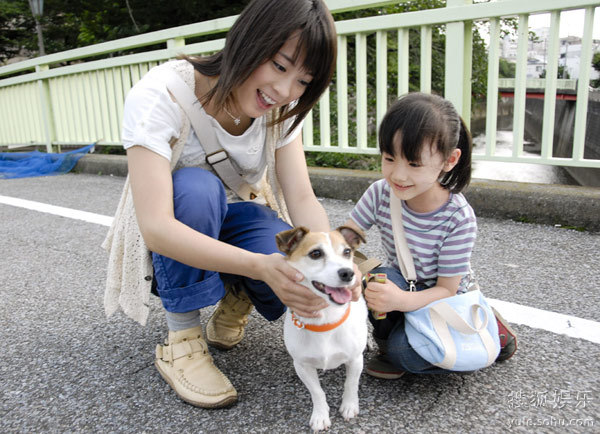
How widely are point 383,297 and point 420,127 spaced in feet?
1.72

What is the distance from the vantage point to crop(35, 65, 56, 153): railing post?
6.50 m

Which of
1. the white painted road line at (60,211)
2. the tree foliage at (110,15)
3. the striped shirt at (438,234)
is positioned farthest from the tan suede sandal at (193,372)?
the tree foliage at (110,15)

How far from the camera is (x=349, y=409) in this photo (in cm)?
144

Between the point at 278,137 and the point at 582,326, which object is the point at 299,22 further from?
the point at 582,326

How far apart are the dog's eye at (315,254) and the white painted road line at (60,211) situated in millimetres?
2628

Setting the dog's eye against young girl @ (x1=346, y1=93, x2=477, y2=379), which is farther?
young girl @ (x1=346, y1=93, x2=477, y2=379)

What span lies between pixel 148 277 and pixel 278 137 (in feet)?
2.30

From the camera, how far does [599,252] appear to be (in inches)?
99.8

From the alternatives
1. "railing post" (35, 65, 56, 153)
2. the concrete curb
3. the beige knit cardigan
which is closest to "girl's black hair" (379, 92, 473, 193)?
the beige knit cardigan

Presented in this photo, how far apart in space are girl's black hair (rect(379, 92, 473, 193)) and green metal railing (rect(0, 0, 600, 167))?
180 cm

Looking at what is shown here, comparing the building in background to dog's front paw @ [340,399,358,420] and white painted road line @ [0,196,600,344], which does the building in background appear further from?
dog's front paw @ [340,399,358,420]

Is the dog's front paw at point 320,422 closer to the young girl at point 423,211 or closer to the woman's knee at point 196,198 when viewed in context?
the young girl at point 423,211

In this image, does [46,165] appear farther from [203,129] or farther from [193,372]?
[193,372]

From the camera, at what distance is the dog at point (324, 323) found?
131 cm
